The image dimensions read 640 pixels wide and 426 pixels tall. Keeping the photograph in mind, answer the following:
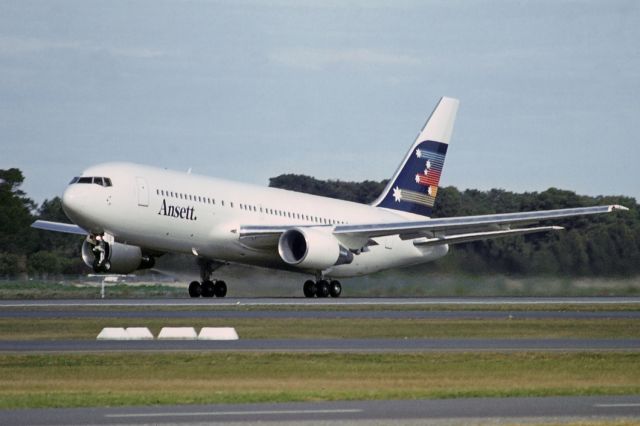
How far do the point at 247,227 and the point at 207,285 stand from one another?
9.59 feet

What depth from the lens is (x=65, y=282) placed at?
201 feet

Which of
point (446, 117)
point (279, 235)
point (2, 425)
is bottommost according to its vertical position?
point (2, 425)

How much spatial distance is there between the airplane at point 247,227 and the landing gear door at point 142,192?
0.04 meters

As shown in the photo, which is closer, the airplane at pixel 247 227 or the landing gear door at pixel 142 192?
the airplane at pixel 247 227

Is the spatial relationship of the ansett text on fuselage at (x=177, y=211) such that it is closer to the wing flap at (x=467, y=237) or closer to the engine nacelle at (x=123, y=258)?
the engine nacelle at (x=123, y=258)

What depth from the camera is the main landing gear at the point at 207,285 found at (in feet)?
160

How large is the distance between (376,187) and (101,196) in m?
59.5

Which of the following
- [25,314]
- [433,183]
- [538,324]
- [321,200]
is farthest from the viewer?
[433,183]

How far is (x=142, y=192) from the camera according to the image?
44656 millimetres

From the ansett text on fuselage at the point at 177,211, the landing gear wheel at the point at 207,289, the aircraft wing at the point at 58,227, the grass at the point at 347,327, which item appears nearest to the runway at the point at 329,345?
the grass at the point at 347,327

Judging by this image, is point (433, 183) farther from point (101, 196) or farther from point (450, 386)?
point (450, 386)

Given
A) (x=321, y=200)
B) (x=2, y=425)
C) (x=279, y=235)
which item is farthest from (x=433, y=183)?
(x=2, y=425)

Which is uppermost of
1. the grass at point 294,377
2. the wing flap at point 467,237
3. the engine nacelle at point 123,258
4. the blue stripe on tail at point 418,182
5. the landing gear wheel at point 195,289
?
the blue stripe on tail at point 418,182

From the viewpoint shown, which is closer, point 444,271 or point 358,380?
point 358,380
